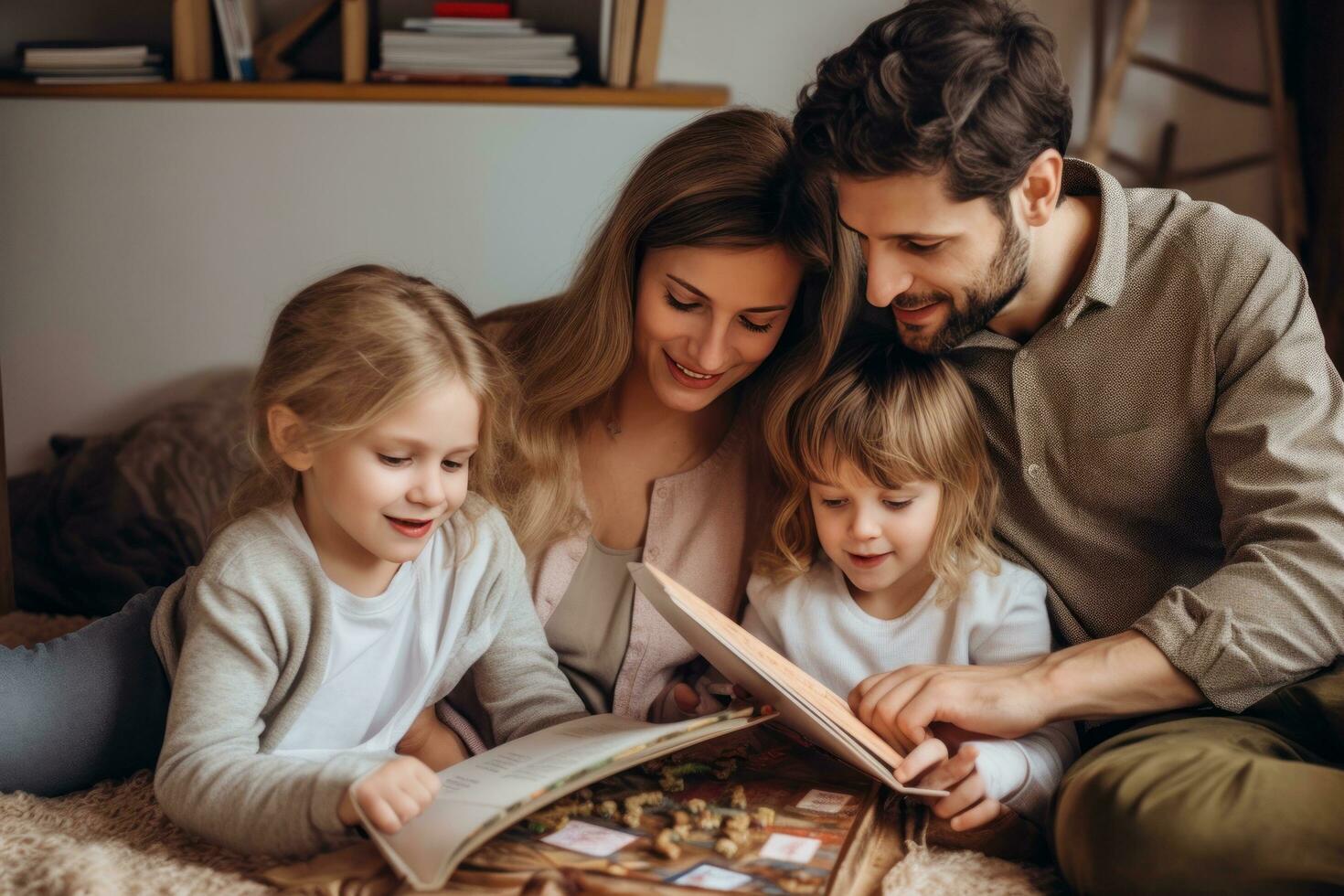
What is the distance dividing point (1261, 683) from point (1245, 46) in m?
2.05

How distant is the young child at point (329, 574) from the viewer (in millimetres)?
1164

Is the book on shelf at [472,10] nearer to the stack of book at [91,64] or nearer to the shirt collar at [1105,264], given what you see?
the stack of book at [91,64]

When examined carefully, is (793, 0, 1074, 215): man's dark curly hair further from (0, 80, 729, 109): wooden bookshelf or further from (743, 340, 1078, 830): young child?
(0, 80, 729, 109): wooden bookshelf

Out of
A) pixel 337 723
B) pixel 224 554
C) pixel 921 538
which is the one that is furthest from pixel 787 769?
pixel 224 554

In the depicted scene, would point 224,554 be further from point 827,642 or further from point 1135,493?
point 1135,493

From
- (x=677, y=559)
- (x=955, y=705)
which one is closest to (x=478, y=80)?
(x=677, y=559)

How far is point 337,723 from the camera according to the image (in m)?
1.33

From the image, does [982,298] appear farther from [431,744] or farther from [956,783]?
[431,744]

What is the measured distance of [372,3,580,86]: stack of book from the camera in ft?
8.18

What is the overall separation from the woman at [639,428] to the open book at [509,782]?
1.02ft

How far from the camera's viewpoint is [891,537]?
1.46 metres

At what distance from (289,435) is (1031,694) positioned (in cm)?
82

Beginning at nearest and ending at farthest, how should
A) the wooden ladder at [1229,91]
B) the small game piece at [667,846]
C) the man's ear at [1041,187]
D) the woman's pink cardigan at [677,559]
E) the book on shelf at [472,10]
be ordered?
the small game piece at [667,846] → the man's ear at [1041,187] → the woman's pink cardigan at [677,559] → the book on shelf at [472,10] → the wooden ladder at [1229,91]

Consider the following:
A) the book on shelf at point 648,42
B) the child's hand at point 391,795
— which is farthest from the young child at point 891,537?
the book on shelf at point 648,42
